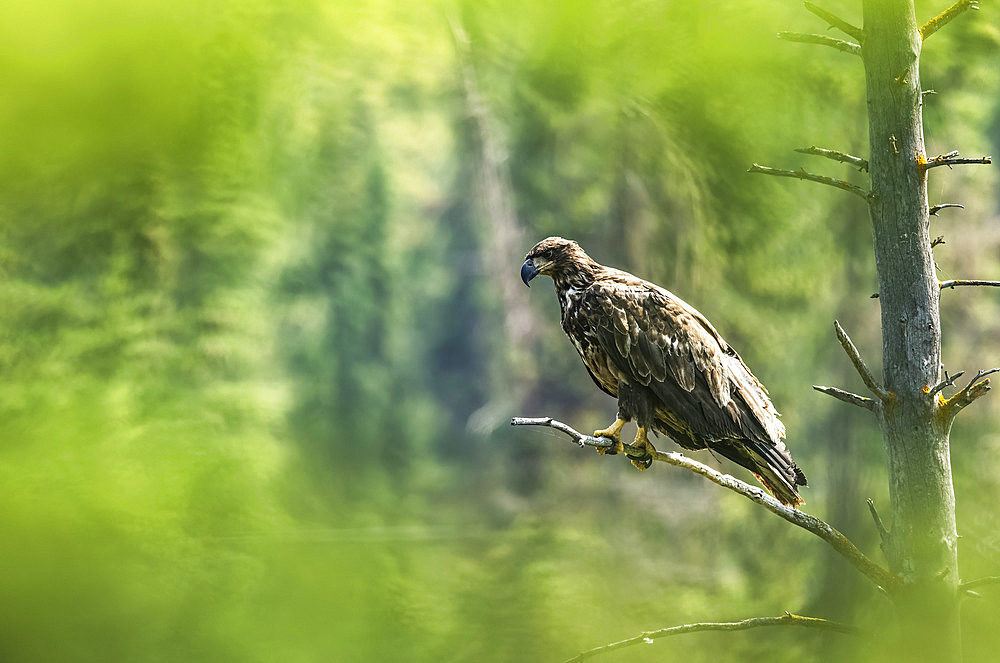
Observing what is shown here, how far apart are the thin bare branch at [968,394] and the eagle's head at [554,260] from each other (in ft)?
2.48

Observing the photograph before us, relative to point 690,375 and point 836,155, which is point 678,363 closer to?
point 690,375

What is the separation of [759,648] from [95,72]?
9.69 feet

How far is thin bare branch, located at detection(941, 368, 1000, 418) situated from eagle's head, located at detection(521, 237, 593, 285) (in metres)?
0.76

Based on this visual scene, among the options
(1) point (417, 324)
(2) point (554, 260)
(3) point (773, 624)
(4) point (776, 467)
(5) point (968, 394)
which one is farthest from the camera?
(1) point (417, 324)

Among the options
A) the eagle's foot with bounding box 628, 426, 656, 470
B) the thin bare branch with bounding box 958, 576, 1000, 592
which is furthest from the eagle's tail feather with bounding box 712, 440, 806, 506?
the thin bare branch with bounding box 958, 576, 1000, 592

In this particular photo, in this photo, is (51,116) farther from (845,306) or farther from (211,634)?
(845,306)

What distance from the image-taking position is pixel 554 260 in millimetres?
1671

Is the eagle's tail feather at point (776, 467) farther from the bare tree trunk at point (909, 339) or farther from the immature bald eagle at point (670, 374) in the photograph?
the bare tree trunk at point (909, 339)

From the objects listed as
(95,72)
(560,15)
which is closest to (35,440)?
(95,72)

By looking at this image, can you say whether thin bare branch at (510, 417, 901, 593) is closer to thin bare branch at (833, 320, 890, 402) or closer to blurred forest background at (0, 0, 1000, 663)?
thin bare branch at (833, 320, 890, 402)

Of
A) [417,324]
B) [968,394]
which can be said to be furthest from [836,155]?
[417,324]

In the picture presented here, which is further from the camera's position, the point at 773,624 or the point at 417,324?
the point at 417,324

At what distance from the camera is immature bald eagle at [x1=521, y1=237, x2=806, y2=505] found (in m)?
1.47

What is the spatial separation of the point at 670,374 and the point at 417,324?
1.99 m
